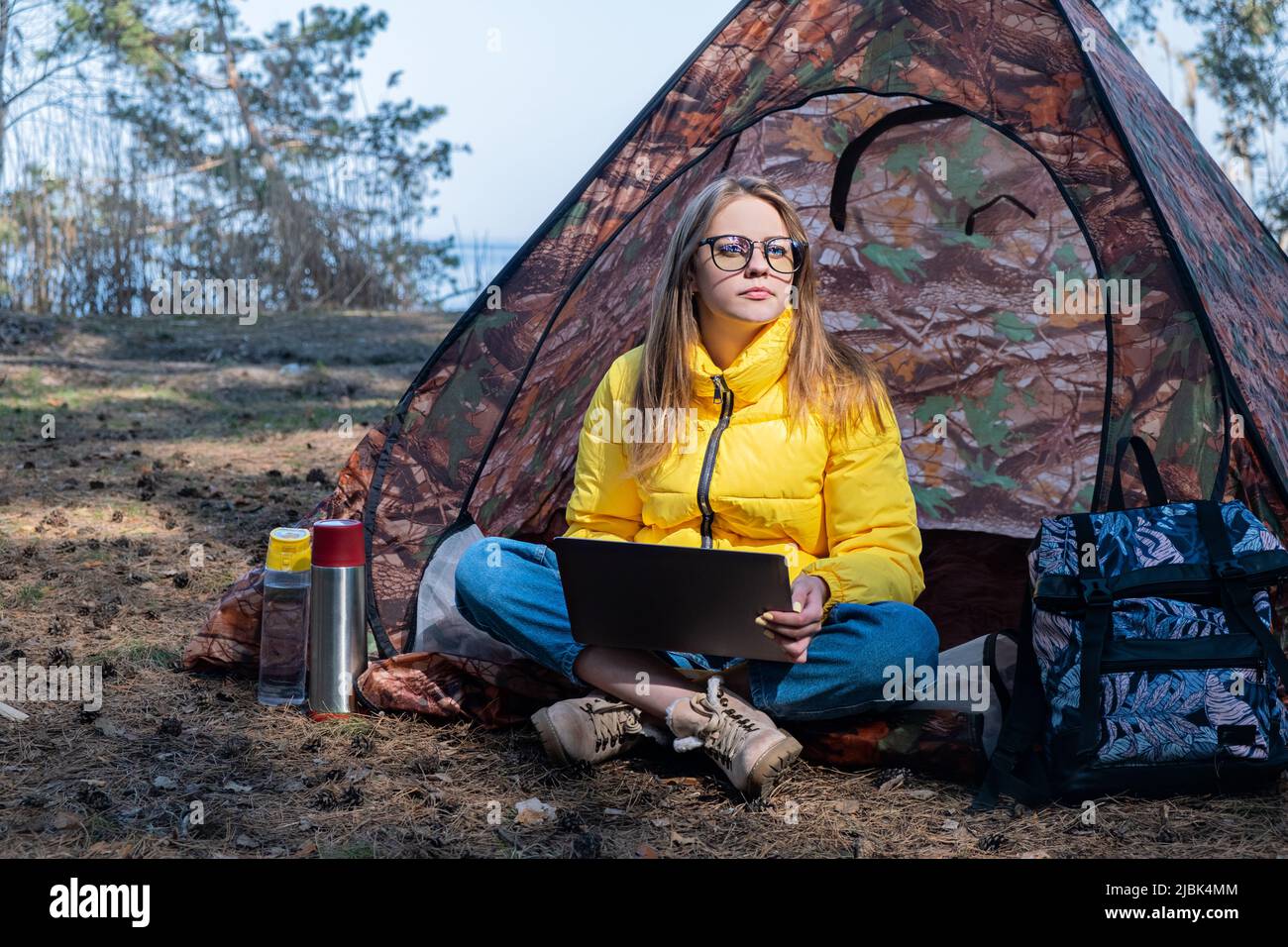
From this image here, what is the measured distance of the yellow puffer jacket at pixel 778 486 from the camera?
2.83m

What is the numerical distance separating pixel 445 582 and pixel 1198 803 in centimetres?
189

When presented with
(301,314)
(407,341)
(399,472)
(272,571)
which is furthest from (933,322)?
(301,314)

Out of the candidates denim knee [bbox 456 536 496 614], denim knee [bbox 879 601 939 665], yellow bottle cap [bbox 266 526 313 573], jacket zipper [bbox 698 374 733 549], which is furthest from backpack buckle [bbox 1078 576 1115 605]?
yellow bottle cap [bbox 266 526 313 573]

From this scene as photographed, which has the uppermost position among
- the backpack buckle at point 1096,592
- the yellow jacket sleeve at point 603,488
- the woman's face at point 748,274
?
the woman's face at point 748,274

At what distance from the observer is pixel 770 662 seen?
2795mm

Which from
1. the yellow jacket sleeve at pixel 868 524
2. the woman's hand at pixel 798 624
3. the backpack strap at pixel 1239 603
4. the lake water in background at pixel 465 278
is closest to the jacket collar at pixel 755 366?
the yellow jacket sleeve at pixel 868 524

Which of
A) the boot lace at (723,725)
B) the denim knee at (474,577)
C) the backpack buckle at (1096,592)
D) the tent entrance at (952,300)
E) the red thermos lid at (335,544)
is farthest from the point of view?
the tent entrance at (952,300)

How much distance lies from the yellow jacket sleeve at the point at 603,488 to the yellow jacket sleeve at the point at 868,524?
0.49 meters

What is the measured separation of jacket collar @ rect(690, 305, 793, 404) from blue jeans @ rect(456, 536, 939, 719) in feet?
1.82

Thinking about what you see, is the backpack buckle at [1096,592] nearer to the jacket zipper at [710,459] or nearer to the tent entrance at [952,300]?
the jacket zipper at [710,459]

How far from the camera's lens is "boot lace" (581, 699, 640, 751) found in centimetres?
283

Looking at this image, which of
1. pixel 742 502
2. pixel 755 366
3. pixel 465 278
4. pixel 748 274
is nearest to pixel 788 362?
pixel 755 366

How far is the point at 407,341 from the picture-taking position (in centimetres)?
954
